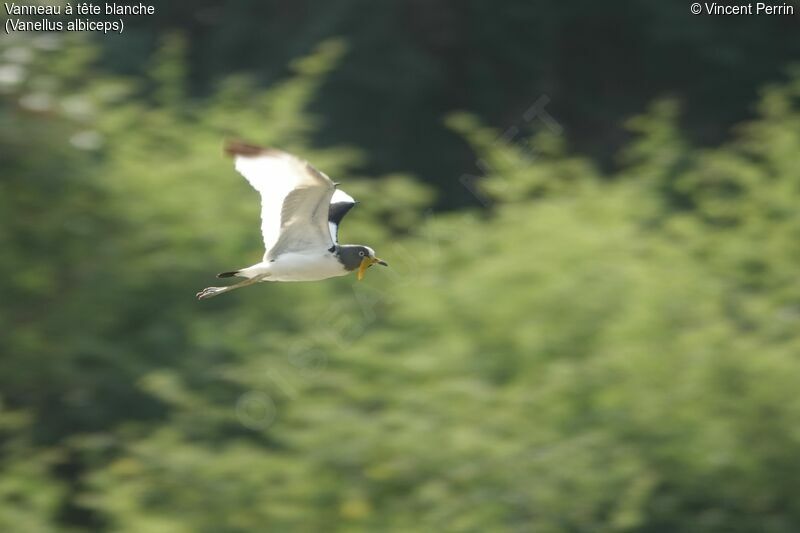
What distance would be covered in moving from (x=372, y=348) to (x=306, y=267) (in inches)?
192

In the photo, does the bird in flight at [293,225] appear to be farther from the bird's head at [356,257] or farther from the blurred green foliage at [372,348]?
the blurred green foliage at [372,348]

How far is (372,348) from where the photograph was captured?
756 cm

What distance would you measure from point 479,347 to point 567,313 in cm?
57

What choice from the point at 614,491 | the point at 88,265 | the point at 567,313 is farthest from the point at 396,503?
the point at 88,265

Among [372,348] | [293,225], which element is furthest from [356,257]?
[372,348]

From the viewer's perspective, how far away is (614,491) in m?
6.78

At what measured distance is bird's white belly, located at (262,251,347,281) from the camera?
2.65 m

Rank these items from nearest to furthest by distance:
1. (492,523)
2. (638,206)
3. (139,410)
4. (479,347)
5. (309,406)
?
(492,523), (309,406), (479,347), (139,410), (638,206)

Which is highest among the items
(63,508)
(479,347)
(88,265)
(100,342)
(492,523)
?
(88,265)

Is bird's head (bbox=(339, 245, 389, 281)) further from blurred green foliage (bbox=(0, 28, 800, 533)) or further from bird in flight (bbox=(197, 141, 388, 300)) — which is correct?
blurred green foliage (bbox=(0, 28, 800, 533))

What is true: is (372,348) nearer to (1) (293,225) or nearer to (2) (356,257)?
(1) (293,225)

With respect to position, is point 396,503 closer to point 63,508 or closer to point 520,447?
point 520,447

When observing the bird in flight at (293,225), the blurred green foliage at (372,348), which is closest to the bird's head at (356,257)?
the bird in flight at (293,225)

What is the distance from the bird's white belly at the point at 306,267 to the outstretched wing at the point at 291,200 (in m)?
0.06
